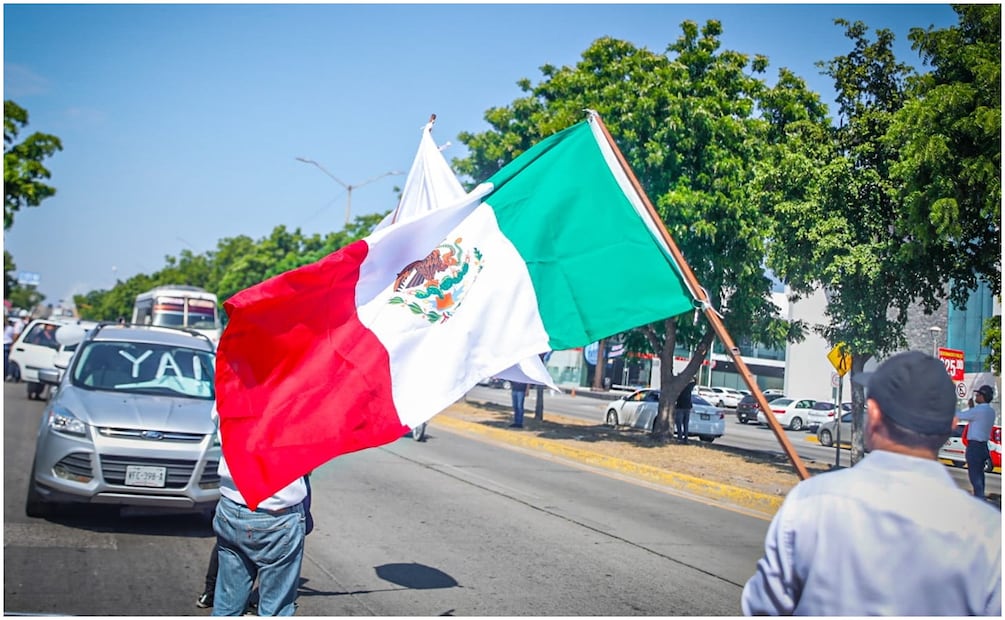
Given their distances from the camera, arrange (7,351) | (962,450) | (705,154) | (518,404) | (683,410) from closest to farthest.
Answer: (705,154) → (518,404) → (683,410) → (962,450) → (7,351)

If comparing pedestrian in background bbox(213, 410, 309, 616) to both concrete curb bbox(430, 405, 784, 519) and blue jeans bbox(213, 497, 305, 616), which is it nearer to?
blue jeans bbox(213, 497, 305, 616)

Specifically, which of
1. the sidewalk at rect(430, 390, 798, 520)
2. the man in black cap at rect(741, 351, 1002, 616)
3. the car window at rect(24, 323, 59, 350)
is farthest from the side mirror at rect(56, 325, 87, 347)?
the man in black cap at rect(741, 351, 1002, 616)

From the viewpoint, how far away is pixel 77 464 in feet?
27.8

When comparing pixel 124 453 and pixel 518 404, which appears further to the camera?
pixel 518 404

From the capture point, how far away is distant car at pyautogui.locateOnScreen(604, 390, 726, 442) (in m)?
27.3

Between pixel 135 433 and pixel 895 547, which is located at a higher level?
pixel 895 547

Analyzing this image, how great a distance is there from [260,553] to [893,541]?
122 inches

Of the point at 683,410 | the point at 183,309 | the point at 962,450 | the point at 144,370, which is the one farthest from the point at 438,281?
the point at 183,309

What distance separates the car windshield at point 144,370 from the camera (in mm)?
9656

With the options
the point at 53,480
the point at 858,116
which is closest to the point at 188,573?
the point at 53,480

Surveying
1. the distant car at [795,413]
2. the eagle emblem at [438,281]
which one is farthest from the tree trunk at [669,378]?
the distant car at [795,413]

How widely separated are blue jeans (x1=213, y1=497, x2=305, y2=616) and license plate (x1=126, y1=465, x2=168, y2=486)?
417 centimetres

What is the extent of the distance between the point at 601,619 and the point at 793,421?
3924 centimetres

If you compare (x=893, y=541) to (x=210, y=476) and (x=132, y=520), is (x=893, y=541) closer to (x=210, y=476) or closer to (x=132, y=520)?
(x=210, y=476)
